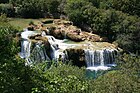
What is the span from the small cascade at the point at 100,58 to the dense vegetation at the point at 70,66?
8.27 feet

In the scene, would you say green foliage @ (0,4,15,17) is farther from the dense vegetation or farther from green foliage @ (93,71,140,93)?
green foliage @ (93,71,140,93)

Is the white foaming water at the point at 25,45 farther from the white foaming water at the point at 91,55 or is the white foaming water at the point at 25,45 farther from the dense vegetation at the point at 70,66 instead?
the dense vegetation at the point at 70,66

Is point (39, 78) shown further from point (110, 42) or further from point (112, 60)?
point (110, 42)

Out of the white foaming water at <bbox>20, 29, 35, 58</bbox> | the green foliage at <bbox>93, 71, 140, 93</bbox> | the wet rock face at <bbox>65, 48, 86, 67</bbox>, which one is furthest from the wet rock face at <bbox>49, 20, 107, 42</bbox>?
the green foliage at <bbox>93, 71, 140, 93</bbox>

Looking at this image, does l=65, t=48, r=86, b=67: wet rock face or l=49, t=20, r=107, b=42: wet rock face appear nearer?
l=65, t=48, r=86, b=67: wet rock face

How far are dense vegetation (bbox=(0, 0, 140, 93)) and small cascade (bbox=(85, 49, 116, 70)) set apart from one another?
8.27ft

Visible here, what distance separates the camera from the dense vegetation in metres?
8.64

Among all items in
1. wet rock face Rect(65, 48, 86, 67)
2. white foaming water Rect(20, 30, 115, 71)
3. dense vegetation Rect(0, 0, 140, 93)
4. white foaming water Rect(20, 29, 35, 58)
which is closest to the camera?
dense vegetation Rect(0, 0, 140, 93)

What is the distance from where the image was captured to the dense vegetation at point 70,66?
864 centimetres

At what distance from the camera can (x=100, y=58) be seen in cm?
3853

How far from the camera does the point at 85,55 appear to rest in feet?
125

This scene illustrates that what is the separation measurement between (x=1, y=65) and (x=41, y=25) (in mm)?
37465

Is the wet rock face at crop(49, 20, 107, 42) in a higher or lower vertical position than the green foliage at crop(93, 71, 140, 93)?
lower

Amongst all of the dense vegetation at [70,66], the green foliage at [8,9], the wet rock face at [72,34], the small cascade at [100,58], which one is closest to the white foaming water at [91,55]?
the small cascade at [100,58]
